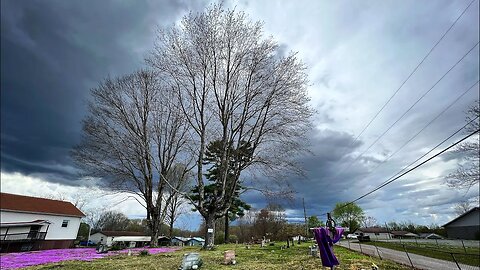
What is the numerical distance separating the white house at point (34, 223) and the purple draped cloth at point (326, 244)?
114 feet

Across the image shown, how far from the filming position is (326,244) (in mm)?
8227

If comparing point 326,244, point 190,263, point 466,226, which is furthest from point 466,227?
point 190,263

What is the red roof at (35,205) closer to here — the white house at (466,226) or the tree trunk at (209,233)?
the tree trunk at (209,233)

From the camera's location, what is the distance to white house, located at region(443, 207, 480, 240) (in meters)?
40.8

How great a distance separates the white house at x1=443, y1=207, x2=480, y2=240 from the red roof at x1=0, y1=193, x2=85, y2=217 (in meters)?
62.2

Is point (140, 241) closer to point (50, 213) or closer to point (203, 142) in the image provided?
point (50, 213)

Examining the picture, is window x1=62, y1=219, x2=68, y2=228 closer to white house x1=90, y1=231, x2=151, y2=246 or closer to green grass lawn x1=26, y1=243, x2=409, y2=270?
white house x1=90, y1=231, x2=151, y2=246

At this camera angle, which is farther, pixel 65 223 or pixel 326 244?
pixel 65 223

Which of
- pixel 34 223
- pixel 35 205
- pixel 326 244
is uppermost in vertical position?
pixel 35 205

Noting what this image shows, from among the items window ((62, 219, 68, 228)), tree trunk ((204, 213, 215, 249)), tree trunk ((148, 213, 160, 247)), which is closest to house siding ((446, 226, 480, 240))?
tree trunk ((204, 213, 215, 249))

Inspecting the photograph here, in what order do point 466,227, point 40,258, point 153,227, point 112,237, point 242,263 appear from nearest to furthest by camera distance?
point 242,263, point 40,258, point 153,227, point 466,227, point 112,237

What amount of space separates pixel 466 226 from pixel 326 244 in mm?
51453

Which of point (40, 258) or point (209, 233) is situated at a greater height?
point (209, 233)

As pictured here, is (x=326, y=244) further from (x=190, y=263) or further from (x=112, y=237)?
(x=112, y=237)
